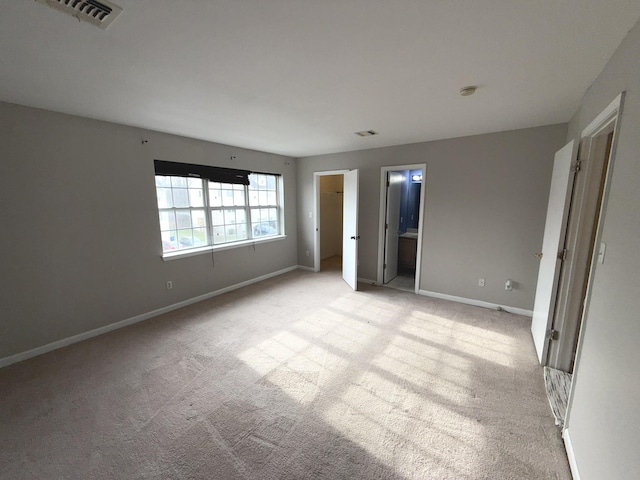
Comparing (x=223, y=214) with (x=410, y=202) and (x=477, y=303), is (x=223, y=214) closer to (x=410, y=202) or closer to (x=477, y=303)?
(x=410, y=202)

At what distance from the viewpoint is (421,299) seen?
12.7 feet

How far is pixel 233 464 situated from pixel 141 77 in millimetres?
2620

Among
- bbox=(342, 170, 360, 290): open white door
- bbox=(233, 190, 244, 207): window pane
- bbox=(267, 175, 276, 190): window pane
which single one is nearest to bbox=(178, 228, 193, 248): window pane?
bbox=(233, 190, 244, 207): window pane

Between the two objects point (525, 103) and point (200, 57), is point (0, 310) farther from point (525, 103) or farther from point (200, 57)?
point (525, 103)

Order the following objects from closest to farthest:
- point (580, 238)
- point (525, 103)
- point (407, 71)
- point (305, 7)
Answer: point (305, 7)
point (407, 71)
point (580, 238)
point (525, 103)

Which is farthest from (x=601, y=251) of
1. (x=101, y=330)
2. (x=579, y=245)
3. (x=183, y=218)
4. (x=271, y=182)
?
(x=271, y=182)

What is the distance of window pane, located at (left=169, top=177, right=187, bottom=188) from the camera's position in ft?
11.5

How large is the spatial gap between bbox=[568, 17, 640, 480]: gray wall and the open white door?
290 centimetres

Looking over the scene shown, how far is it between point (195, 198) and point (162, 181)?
484 millimetres

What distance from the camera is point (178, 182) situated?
355cm

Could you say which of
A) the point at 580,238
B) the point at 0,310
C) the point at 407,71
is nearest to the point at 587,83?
the point at 580,238

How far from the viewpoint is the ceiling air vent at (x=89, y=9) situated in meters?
1.12

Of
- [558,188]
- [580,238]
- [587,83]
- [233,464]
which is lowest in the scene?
[233,464]

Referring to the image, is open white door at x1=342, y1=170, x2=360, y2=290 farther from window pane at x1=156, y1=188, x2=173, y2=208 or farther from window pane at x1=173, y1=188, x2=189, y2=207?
window pane at x1=156, y1=188, x2=173, y2=208
